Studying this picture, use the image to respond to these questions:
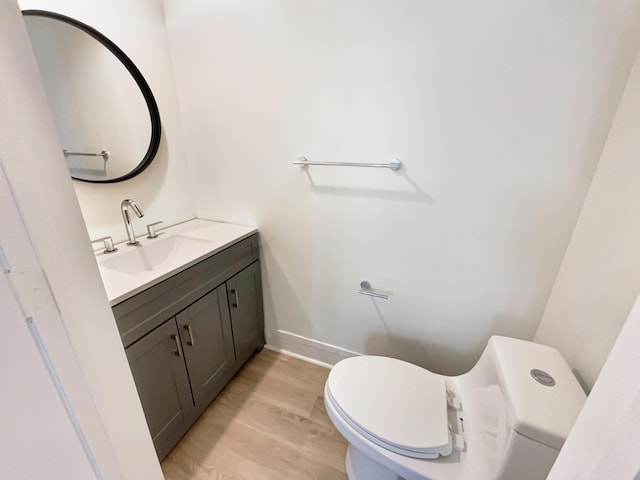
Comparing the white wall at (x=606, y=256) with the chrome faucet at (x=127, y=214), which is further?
the chrome faucet at (x=127, y=214)

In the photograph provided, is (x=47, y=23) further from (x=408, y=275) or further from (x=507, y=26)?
(x=408, y=275)

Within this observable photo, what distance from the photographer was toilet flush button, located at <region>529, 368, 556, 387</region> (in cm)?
79

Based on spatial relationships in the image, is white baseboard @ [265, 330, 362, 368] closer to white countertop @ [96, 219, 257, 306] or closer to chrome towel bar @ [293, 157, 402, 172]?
white countertop @ [96, 219, 257, 306]

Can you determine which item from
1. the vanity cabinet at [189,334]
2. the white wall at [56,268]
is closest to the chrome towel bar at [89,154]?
the vanity cabinet at [189,334]

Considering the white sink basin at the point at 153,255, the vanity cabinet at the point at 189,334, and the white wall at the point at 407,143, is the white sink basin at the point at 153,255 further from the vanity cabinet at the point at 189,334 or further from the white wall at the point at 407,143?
the white wall at the point at 407,143

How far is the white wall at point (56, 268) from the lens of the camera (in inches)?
16.8

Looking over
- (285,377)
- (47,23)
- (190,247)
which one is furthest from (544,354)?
(47,23)

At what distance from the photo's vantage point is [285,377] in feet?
5.57

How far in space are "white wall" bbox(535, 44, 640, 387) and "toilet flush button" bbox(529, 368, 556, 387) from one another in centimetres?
13

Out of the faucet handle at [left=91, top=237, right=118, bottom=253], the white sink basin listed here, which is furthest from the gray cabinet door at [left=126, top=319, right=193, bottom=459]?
the faucet handle at [left=91, top=237, right=118, bottom=253]

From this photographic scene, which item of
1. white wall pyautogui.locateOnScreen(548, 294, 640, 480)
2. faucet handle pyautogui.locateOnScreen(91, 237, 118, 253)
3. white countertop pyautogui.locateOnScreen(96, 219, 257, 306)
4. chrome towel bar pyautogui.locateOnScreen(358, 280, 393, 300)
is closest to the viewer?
white wall pyautogui.locateOnScreen(548, 294, 640, 480)

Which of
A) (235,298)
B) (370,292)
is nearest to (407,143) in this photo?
(370,292)

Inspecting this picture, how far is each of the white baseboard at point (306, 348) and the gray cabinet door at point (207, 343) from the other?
1.20 feet

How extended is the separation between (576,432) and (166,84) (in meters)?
1.96
